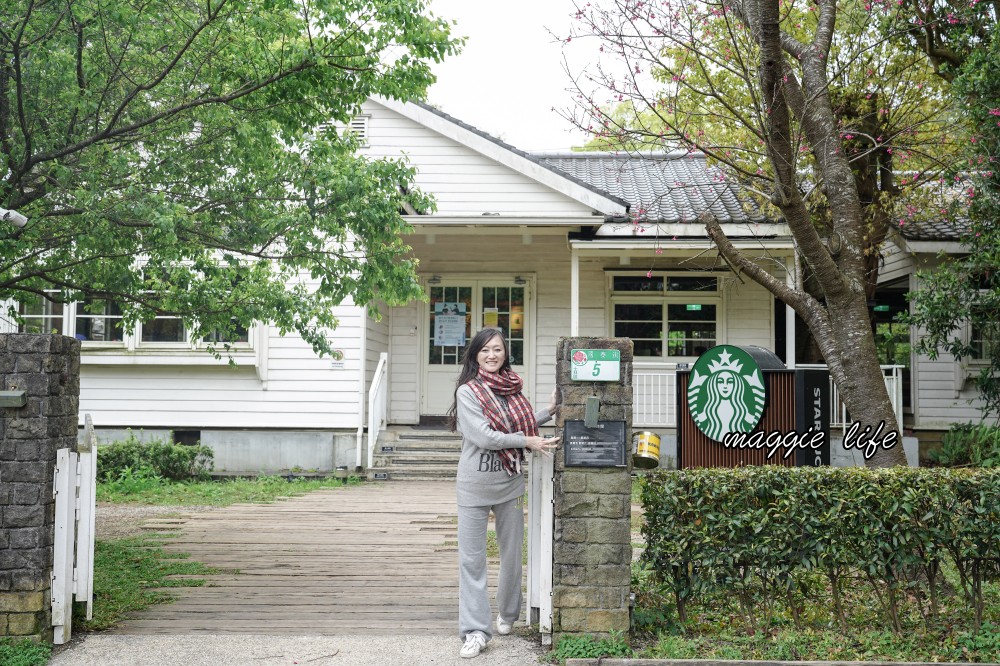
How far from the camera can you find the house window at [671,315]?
13758 millimetres

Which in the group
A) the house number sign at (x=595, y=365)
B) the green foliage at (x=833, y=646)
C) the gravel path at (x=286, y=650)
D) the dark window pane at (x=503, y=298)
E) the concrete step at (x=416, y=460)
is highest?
the dark window pane at (x=503, y=298)

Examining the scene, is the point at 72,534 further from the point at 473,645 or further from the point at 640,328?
the point at 640,328

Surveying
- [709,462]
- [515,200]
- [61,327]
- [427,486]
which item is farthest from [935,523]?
[61,327]

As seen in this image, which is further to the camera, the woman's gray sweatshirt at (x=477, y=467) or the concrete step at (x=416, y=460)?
the concrete step at (x=416, y=460)

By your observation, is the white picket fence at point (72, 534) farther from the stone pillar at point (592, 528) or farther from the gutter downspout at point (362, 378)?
the gutter downspout at point (362, 378)

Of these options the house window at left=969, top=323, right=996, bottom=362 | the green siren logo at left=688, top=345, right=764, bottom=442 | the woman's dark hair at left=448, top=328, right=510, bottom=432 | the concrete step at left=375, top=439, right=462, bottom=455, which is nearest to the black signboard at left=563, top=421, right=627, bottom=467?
the woman's dark hair at left=448, top=328, right=510, bottom=432

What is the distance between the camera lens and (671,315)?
45.3 feet

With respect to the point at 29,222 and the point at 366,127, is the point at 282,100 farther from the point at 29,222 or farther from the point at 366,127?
the point at 366,127

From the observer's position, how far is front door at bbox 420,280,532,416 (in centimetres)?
1396

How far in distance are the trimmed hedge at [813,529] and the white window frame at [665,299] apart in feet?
29.2

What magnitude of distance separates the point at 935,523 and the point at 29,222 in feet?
20.9

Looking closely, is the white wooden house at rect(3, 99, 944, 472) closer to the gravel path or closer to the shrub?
the shrub

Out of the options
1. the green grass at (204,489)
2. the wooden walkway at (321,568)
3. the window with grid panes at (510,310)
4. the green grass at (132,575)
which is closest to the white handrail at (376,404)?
the green grass at (204,489)

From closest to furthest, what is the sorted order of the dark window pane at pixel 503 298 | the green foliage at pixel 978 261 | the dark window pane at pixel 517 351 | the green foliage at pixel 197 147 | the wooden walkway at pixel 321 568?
the wooden walkway at pixel 321 568 < the green foliage at pixel 197 147 < the green foliage at pixel 978 261 < the dark window pane at pixel 517 351 < the dark window pane at pixel 503 298
